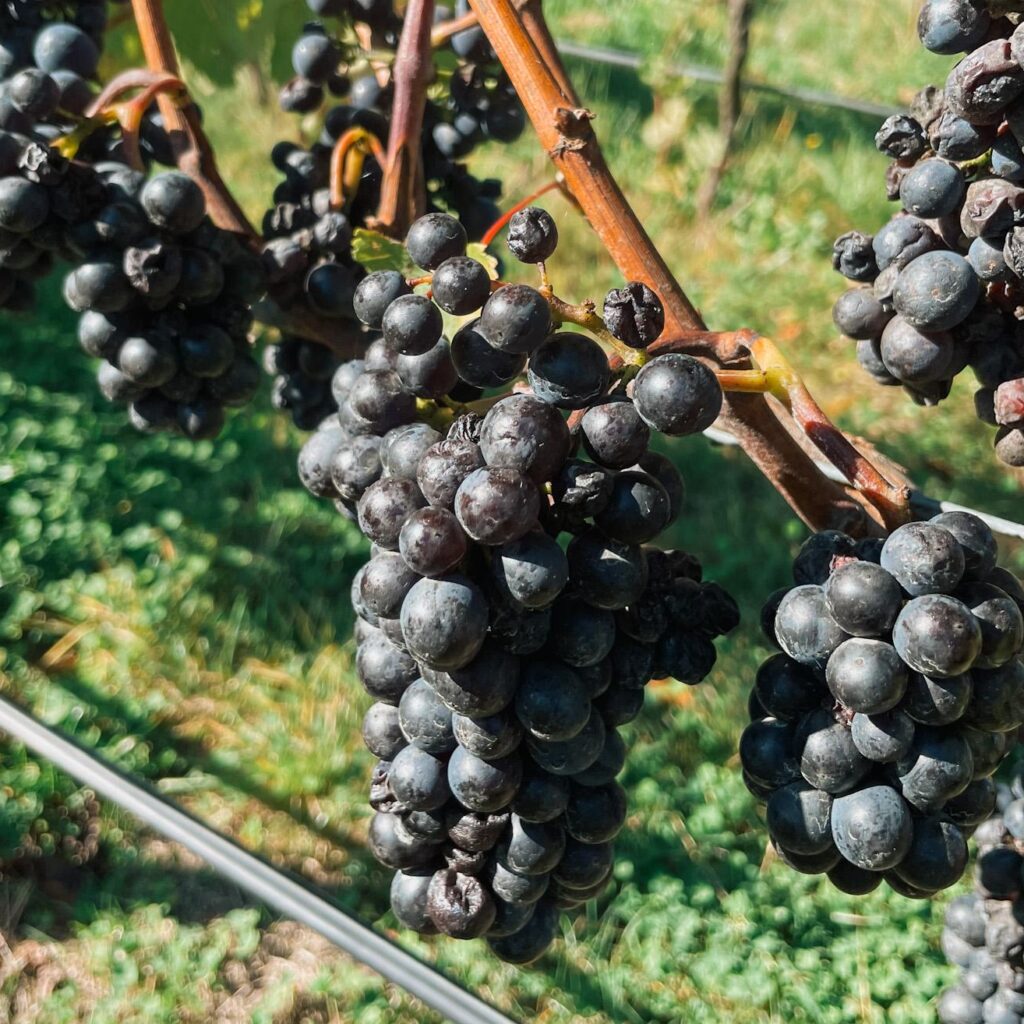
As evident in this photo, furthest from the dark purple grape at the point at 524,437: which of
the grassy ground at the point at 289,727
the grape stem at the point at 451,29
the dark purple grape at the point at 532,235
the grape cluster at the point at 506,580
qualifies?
the grassy ground at the point at 289,727

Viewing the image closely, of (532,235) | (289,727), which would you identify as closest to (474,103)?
(532,235)

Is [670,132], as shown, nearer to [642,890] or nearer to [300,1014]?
[642,890]

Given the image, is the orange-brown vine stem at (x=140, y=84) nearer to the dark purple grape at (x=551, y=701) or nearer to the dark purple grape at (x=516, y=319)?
the dark purple grape at (x=516, y=319)

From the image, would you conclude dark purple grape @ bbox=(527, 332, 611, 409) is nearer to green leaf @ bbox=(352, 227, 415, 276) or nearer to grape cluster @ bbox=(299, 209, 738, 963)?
grape cluster @ bbox=(299, 209, 738, 963)

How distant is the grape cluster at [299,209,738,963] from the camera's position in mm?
812

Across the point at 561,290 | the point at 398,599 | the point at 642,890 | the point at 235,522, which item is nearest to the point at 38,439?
the point at 235,522

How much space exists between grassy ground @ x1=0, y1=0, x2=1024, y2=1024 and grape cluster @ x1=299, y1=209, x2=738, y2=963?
36.4 inches

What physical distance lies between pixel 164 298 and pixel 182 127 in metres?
0.22

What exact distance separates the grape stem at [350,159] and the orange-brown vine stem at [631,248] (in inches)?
14.2

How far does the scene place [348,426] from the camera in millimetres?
1030

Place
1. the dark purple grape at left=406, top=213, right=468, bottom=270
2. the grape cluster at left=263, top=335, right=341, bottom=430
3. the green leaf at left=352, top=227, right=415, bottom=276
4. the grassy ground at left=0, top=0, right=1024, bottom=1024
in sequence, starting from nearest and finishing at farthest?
the dark purple grape at left=406, top=213, right=468, bottom=270 → the green leaf at left=352, top=227, right=415, bottom=276 → the grape cluster at left=263, top=335, right=341, bottom=430 → the grassy ground at left=0, top=0, right=1024, bottom=1024

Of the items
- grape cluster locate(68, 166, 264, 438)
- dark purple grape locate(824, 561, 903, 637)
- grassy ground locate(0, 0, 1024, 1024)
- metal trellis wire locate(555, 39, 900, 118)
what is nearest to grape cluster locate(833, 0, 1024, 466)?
dark purple grape locate(824, 561, 903, 637)

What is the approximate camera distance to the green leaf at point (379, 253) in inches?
43.6

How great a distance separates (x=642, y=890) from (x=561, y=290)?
200 centimetres
